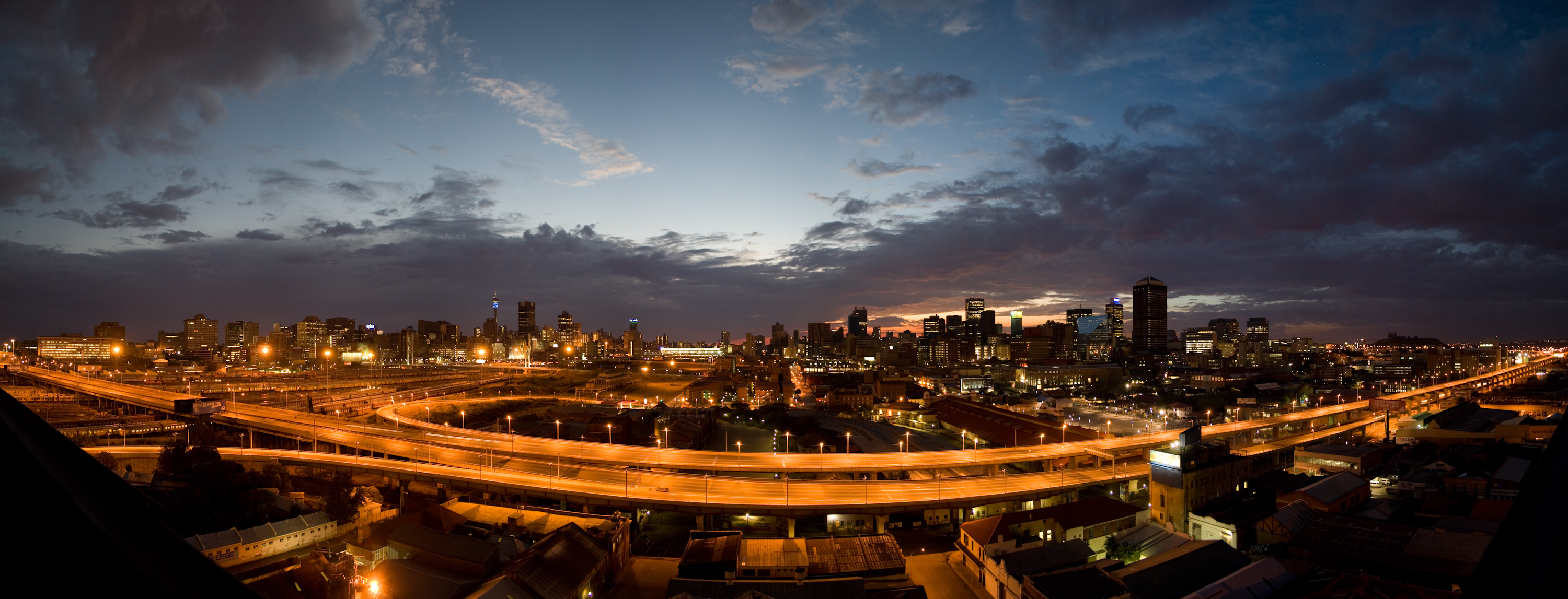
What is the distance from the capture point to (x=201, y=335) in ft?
378

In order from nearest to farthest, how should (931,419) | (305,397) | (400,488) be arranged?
(400,488) → (931,419) → (305,397)

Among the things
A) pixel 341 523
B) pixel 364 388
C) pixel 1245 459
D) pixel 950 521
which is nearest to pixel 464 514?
pixel 341 523

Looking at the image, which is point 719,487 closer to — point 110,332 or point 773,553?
point 773,553

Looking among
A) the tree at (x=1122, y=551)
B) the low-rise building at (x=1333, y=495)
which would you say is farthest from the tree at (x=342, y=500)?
the low-rise building at (x=1333, y=495)

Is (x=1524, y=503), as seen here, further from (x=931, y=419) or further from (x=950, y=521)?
(x=931, y=419)

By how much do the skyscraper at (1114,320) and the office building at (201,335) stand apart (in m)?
180

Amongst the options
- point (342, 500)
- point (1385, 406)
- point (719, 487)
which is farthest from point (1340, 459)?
point (342, 500)

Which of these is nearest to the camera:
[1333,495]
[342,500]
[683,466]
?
[1333,495]

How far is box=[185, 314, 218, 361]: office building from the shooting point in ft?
370

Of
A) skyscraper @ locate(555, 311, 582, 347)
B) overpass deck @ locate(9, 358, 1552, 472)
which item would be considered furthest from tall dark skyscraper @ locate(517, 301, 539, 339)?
overpass deck @ locate(9, 358, 1552, 472)

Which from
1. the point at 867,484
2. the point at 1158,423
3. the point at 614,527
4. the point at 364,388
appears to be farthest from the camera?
the point at 364,388

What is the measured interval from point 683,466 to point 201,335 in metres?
143

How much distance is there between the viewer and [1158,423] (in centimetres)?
3703

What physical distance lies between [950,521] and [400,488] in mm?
16889
